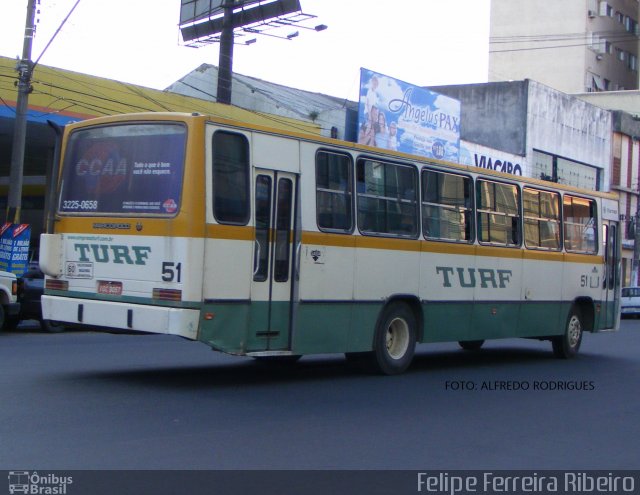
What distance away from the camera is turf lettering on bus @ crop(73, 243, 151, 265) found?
1034cm

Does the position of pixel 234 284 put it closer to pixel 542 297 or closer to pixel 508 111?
pixel 542 297

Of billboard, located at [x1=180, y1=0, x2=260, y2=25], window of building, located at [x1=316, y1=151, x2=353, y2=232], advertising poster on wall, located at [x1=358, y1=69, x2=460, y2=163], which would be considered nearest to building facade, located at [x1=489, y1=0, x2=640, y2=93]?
advertising poster on wall, located at [x1=358, y1=69, x2=460, y2=163]

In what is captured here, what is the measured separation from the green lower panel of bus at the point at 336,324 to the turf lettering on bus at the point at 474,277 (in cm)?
30

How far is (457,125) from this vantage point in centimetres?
3500

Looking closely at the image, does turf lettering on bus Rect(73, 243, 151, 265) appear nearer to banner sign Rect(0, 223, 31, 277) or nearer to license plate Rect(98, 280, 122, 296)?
license plate Rect(98, 280, 122, 296)

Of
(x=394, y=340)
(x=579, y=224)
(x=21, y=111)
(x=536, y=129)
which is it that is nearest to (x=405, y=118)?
(x=536, y=129)

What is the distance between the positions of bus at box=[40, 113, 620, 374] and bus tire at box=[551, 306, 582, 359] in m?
2.77

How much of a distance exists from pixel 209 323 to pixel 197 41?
27.7 m

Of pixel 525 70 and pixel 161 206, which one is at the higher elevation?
pixel 525 70

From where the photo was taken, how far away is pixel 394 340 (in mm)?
12961

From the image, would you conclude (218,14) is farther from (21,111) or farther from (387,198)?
(387,198)

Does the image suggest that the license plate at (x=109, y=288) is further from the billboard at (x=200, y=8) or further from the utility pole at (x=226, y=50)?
the billboard at (x=200, y=8)

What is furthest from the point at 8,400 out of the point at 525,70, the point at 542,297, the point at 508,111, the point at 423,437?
the point at 525,70

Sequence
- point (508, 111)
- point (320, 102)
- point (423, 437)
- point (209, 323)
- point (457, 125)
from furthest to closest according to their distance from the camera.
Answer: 1. point (508, 111)
2. point (320, 102)
3. point (457, 125)
4. point (209, 323)
5. point (423, 437)
